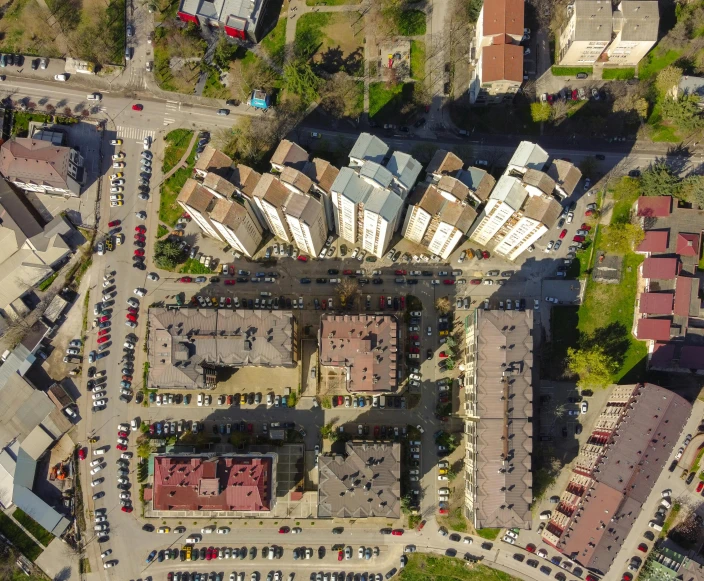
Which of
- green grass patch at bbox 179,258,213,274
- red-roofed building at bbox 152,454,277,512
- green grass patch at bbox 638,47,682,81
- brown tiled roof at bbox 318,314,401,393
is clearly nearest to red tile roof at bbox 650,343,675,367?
brown tiled roof at bbox 318,314,401,393

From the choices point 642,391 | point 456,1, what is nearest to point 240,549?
point 642,391

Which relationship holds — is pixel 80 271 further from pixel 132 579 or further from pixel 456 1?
pixel 456 1

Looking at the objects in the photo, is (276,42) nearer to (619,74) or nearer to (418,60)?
(418,60)

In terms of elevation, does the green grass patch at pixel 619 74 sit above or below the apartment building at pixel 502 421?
above

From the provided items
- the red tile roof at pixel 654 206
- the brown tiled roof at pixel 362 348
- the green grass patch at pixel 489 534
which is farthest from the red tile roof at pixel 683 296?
the brown tiled roof at pixel 362 348

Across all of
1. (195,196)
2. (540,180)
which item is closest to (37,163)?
(195,196)

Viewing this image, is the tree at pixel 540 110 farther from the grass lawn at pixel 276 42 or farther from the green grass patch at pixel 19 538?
the green grass patch at pixel 19 538
